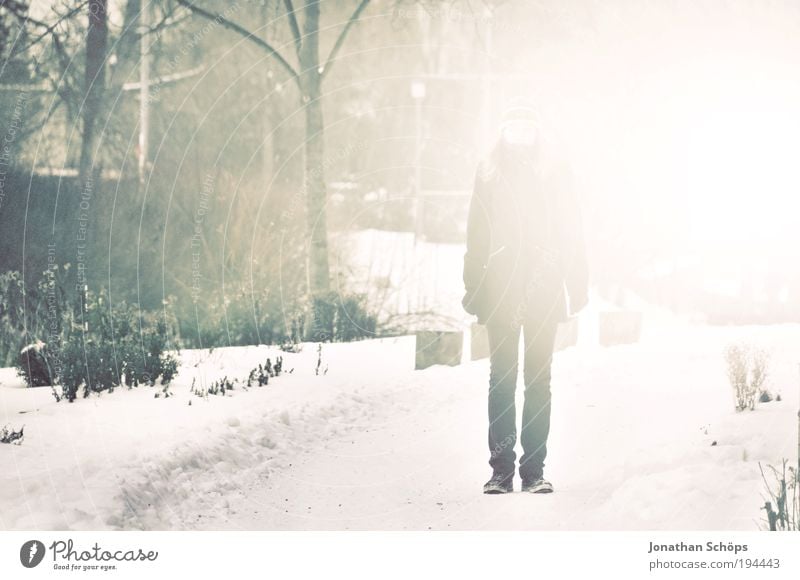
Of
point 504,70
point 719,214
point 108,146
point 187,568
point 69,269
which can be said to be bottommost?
point 187,568

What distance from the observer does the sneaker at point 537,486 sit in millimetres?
4181

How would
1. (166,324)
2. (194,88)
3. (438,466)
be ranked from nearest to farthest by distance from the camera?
(438,466)
(166,324)
(194,88)

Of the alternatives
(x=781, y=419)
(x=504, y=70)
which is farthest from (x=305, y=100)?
(x=781, y=419)

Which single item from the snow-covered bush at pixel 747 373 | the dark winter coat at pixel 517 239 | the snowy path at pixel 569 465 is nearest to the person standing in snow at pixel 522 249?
the dark winter coat at pixel 517 239

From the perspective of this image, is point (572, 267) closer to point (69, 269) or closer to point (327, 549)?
point (327, 549)

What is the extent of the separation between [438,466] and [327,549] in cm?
76

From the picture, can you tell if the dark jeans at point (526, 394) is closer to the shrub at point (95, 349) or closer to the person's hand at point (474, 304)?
the person's hand at point (474, 304)

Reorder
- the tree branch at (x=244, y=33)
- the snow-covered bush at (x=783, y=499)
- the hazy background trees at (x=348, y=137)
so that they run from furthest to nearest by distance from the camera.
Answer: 1. the tree branch at (x=244, y=33)
2. the hazy background trees at (x=348, y=137)
3. the snow-covered bush at (x=783, y=499)

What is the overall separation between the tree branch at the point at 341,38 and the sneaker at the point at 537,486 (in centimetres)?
315

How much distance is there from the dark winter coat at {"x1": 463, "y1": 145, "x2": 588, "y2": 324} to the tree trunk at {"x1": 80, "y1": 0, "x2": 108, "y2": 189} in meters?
3.10

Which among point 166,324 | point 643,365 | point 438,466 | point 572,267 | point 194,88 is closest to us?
point 572,267

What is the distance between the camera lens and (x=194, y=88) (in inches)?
241

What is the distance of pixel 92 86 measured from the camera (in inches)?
240

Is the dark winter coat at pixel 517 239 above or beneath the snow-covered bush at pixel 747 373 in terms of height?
above
